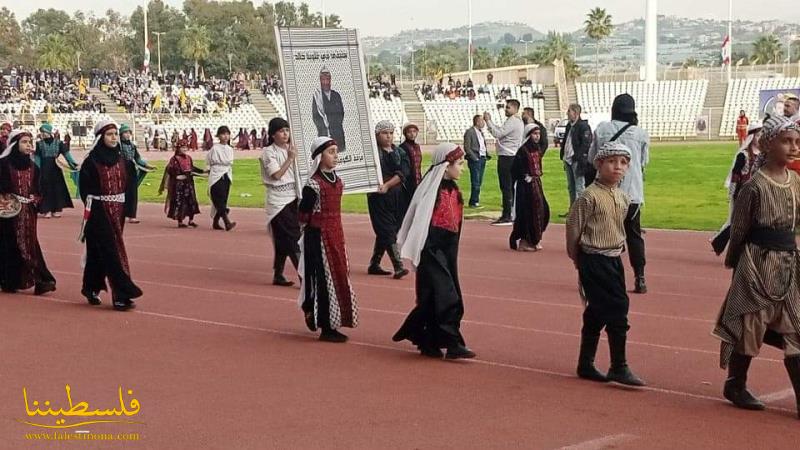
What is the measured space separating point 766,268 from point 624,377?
4.11 feet

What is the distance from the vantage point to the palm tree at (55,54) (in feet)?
348

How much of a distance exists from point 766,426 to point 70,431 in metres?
3.86

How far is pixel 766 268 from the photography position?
23.1ft

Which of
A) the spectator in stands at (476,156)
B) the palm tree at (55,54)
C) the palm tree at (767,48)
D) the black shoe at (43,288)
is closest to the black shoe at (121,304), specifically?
the black shoe at (43,288)

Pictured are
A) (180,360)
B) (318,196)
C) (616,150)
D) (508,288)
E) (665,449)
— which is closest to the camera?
(665,449)

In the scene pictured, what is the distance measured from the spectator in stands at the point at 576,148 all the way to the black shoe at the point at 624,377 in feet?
34.4

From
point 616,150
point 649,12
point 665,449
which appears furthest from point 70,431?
point 649,12

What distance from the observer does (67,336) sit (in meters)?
9.73

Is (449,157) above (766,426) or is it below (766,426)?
above

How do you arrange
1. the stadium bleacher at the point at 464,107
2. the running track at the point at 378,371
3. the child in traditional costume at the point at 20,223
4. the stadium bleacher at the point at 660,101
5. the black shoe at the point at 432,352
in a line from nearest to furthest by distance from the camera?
the running track at the point at 378,371
the black shoe at the point at 432,352
the child in traditional costume at the point at 20,223
the stadium bleacher at the point at 464,107
the stadium bleacher at the point at 660,101

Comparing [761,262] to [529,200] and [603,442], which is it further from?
[529,200]

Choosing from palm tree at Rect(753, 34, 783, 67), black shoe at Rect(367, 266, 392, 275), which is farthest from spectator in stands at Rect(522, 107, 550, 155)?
palm tree at Rect(753, 34, 783, 67)

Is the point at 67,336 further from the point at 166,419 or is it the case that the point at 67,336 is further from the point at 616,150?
the point at 616,150

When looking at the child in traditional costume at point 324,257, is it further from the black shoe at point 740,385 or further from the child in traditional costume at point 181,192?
the child in traditional costume at point 181,192
